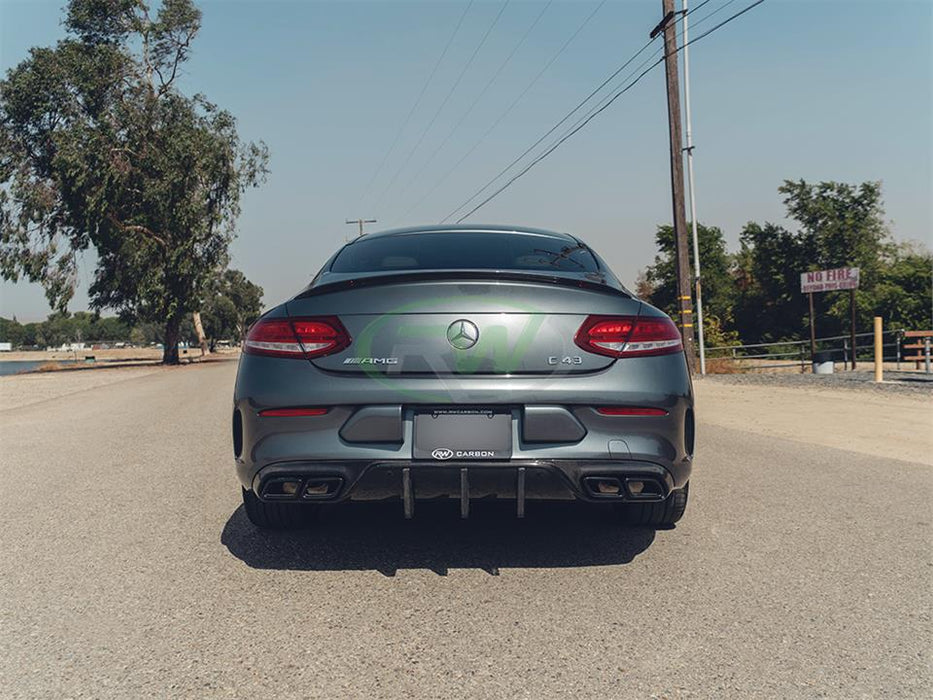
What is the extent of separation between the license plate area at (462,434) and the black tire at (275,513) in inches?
39.0

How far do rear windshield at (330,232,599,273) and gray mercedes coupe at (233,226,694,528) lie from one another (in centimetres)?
53

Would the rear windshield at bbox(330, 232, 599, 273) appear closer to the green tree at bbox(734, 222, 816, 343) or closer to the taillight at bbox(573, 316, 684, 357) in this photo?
the taillight at bbox(573, 316, 684, 357)

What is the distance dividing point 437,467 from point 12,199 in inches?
1470

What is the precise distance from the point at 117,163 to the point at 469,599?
35.5 meters

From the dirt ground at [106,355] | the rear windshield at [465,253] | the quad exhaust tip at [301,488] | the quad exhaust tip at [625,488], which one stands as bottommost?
the dirt ground at [106,355]

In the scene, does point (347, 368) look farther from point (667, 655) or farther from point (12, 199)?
point (12, 199)

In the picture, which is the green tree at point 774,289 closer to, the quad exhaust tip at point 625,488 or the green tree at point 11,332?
the quad exhaust tip at point 625,488

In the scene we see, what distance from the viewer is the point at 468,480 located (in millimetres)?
3082

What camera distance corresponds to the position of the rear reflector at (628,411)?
3135 mm

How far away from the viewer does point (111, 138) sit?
33.8m

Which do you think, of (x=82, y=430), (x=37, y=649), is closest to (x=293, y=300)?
(x=37, y=649)

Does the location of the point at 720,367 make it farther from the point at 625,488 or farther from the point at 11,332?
the point at 11,332

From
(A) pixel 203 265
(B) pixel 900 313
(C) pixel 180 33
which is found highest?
(C) pixel 180 33

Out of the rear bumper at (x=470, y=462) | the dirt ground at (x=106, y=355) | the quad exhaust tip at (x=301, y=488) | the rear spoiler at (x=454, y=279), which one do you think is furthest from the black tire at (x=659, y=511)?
the dirt ground at (x=106, y=355)
